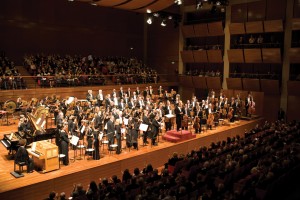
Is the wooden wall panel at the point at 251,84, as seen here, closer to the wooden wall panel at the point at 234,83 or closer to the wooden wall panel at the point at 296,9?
the wooden wall panel at the point at 234,83

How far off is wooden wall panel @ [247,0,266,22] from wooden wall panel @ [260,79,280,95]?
13.2 feet

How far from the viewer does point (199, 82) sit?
841 inches

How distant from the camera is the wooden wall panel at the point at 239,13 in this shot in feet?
62.9

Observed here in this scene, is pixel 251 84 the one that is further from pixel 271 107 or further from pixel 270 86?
pixel 271 107

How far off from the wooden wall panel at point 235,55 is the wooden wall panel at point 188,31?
356cm

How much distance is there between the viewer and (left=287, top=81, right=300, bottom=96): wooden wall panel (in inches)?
648

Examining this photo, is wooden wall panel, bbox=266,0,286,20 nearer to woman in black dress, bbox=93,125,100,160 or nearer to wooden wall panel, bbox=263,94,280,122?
wooden wall panel, bbox=263,94,280,122

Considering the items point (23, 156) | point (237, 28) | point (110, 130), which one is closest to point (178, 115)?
point (110, 130)

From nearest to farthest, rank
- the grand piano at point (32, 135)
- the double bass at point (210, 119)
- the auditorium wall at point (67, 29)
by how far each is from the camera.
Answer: the grand piano at point (32, 135), the double bass at point (210, 119), the auditorium wall at point (67, 29)

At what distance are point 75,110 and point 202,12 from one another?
1385 centimetres

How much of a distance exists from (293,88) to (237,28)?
16.8 feet

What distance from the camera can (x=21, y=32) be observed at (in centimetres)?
1864

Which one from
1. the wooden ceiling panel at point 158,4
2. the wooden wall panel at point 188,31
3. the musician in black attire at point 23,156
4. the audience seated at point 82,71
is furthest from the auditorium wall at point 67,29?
the musician in black attire at point 23,156

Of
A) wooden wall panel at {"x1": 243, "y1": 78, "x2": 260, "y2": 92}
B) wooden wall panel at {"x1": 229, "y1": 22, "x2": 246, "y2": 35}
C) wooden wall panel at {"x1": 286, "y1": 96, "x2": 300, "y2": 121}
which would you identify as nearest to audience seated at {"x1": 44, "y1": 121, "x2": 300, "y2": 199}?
wooden wall panel at {"x1": 286, "y1": 96, "x2": 300, "y2": 121}
